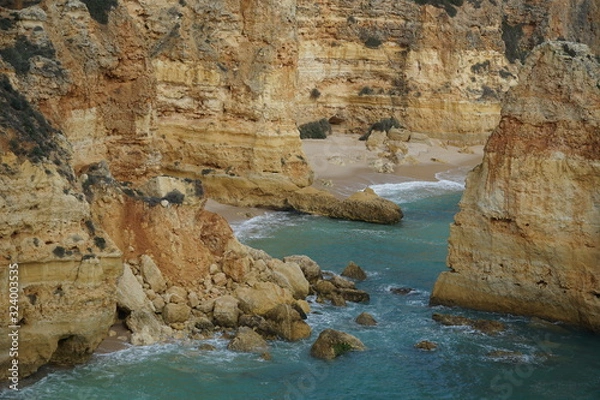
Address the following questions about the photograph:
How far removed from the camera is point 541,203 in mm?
18328

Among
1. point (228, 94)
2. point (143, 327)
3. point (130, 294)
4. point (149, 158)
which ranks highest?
point (228, 94)

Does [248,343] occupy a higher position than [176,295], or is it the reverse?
[176,295]

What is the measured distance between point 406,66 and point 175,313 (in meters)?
29.5

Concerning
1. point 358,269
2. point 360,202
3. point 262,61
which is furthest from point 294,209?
point 358,269

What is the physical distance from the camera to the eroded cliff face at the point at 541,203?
1791 centimetres

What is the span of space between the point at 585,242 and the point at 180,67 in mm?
16172

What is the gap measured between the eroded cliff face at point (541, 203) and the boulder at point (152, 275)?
20.5 ft

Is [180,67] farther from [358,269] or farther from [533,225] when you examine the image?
[533,225]

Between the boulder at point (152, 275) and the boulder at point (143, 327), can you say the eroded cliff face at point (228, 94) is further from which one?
the boulder at point (143, 327)

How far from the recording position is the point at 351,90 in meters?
44.2

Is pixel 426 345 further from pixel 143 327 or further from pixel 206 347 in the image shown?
pixel 143 327

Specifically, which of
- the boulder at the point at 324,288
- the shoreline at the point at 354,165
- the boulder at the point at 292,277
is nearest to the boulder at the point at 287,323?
the boulder at the point at 292,277

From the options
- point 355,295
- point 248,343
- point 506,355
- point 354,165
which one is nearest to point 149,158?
point 355,295

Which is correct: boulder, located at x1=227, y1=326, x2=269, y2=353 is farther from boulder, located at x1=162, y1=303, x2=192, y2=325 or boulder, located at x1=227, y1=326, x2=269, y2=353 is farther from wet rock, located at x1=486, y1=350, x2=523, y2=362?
wet rock, located at x1=486, y1=350, x2=523, y2=362
